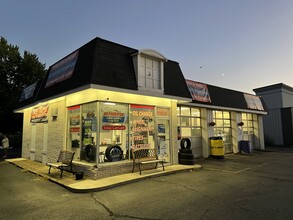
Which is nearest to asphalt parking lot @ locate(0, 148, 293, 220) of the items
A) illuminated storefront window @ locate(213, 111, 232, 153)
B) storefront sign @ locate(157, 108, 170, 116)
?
storefront sign @ locate(157, 108, 170, 116)

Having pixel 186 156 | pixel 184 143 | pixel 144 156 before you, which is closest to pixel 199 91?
pixel 184 143

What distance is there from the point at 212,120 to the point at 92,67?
9977 millimetres

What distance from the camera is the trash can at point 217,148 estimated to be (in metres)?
13.0

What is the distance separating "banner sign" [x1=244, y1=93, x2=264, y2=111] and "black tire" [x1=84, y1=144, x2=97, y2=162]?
1403cm

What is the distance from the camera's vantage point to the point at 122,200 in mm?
5344

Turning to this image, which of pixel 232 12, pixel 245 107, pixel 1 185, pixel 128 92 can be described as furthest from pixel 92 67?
pixel 245 107

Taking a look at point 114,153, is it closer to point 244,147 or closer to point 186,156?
point 186,156

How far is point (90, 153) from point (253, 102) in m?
15.4

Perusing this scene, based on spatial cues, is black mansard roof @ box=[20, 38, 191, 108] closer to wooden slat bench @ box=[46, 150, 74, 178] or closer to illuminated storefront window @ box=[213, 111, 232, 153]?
wooden slat bench @ box=[46, 150, 74, 178]

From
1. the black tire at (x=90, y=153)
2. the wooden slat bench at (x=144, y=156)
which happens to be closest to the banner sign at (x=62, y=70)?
the black tire at (x=90, y=153)

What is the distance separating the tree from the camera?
945 inches

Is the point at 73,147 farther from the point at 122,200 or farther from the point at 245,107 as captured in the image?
the point at 245,107

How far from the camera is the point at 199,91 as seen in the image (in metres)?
13.0

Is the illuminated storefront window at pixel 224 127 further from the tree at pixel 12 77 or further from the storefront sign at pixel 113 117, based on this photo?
the tree at pixel 12 77
